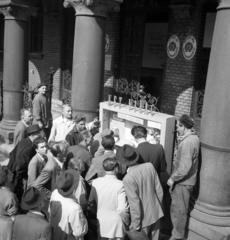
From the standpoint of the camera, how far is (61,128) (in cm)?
632

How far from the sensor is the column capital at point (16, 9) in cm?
933

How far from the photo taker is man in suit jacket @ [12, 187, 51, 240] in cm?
326

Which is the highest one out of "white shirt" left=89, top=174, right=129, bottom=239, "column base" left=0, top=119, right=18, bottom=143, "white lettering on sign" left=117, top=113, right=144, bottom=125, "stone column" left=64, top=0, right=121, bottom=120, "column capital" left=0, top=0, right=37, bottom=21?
"column capital" left=0, top=0, right=37, bottom=21

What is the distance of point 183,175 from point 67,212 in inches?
70.7

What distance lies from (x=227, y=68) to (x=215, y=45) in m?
0.36

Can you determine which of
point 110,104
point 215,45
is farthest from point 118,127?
point 215,45

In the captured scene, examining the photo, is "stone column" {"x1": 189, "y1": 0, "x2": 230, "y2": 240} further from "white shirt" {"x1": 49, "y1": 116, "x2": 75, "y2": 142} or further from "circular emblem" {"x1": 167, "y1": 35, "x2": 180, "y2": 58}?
"circular emblem" {"x1": 167, "y1": 35, "x2": 180, "y2": 58}

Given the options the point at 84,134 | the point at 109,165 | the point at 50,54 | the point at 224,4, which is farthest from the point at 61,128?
the point at 50,54

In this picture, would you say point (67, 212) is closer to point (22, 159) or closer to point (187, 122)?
point (22, 159)

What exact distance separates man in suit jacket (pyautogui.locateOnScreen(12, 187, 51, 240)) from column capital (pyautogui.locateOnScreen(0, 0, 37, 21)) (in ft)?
23.6

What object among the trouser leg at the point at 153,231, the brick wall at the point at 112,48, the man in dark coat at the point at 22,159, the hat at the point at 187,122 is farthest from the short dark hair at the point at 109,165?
the brick wall at the point at 112,48

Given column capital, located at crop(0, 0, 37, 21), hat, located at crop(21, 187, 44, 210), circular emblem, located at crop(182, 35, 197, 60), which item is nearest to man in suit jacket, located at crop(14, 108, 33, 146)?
hat, located at crop(21, 187, 44, 210)

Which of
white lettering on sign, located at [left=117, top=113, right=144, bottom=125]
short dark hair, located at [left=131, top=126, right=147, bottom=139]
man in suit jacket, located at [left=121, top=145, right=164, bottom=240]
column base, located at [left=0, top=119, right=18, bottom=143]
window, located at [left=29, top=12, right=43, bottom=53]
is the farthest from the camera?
window, located at [left=29, top=12, right=43, bottom=53]

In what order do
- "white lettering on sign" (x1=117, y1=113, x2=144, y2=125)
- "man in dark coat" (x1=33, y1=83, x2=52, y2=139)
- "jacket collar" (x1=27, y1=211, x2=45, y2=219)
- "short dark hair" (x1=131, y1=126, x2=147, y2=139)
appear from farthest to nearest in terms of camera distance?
"man in dark coat" (x1=33, y1=83, x2=52, y2=139) < "white lettering on sign" (x1=117, y1=113, x2=144, y2=125) < "short dark hair" (x1=131, y1=126, x2=147, y2=139) < "jacket collar" (x1=27, y1=211, x2=45, y2=219)
